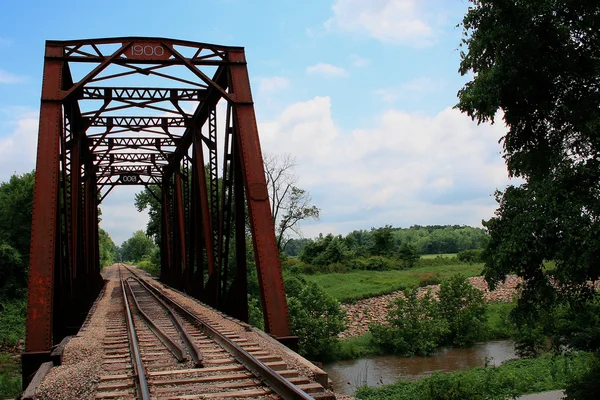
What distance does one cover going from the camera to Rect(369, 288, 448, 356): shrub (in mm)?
21938

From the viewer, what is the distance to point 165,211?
3134 cm

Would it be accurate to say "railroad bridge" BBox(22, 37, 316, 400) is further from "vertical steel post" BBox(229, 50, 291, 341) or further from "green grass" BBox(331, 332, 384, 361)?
"green grass" BBox(331, 332, 384, 361)

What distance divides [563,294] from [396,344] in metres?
13.6

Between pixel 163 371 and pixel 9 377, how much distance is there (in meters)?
8.59

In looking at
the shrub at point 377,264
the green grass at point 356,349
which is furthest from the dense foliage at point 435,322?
the shrub at point 377,264

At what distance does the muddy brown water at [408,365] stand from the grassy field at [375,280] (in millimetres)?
10548

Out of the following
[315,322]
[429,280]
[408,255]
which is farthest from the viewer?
[408,255]

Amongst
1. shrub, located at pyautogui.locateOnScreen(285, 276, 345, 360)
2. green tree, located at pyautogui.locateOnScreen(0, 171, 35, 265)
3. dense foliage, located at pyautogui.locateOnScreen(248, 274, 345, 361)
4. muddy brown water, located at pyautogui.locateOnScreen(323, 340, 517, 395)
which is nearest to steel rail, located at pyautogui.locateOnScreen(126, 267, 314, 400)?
muddy brown water, located at pyautogui.locateOnScreen(323, 340, 517, 395)

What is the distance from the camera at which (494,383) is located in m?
13.8

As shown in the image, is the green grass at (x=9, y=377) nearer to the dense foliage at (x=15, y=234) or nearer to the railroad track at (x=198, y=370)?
the railroad track at (x=198, y=370)

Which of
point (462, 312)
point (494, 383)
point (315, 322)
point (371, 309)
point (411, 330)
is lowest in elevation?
point (494, 383)

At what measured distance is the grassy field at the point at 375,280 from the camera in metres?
34.0

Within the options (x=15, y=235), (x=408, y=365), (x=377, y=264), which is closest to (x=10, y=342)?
(x=15, y=235)

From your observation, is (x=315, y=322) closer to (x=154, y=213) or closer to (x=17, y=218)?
(x=17, y=218)
